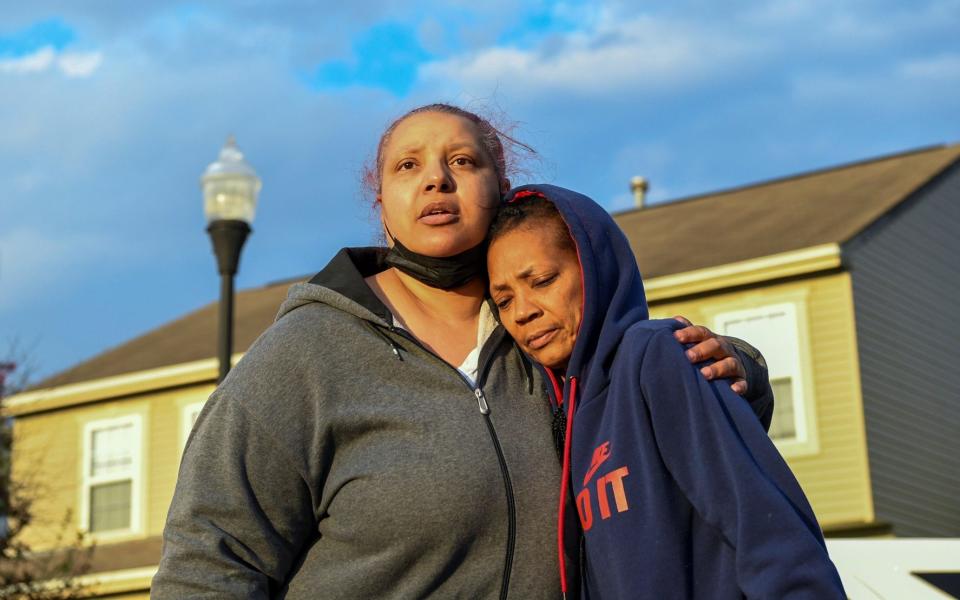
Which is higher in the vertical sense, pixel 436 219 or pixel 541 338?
pixel 436 219

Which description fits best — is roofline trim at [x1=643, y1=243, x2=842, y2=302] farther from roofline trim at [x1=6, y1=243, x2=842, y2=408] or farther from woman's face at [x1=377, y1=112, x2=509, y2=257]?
woman's face at [x1=377, y1=112, x2=509, y2=257]

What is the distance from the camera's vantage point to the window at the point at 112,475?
19328 mm

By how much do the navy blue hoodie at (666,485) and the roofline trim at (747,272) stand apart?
41.3 feet

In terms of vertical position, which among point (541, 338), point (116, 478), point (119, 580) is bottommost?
point (119, 580)

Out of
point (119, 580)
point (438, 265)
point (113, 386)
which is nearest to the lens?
point (438, 265)

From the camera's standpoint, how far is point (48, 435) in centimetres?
2022

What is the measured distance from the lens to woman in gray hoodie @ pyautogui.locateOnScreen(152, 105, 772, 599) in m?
2.90

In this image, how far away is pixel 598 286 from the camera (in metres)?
3.23

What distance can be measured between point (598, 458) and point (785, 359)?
1308 cm

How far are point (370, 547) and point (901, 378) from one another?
1458 cm

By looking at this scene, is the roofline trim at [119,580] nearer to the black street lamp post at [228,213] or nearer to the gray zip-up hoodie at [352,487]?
the black street lamp post at [228,213]

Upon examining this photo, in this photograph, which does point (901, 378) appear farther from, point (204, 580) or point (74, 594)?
point (204, 580)

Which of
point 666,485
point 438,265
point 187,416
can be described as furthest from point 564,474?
point 187,416

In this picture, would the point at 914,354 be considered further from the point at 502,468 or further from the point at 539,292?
Answer: the point at 502,468
